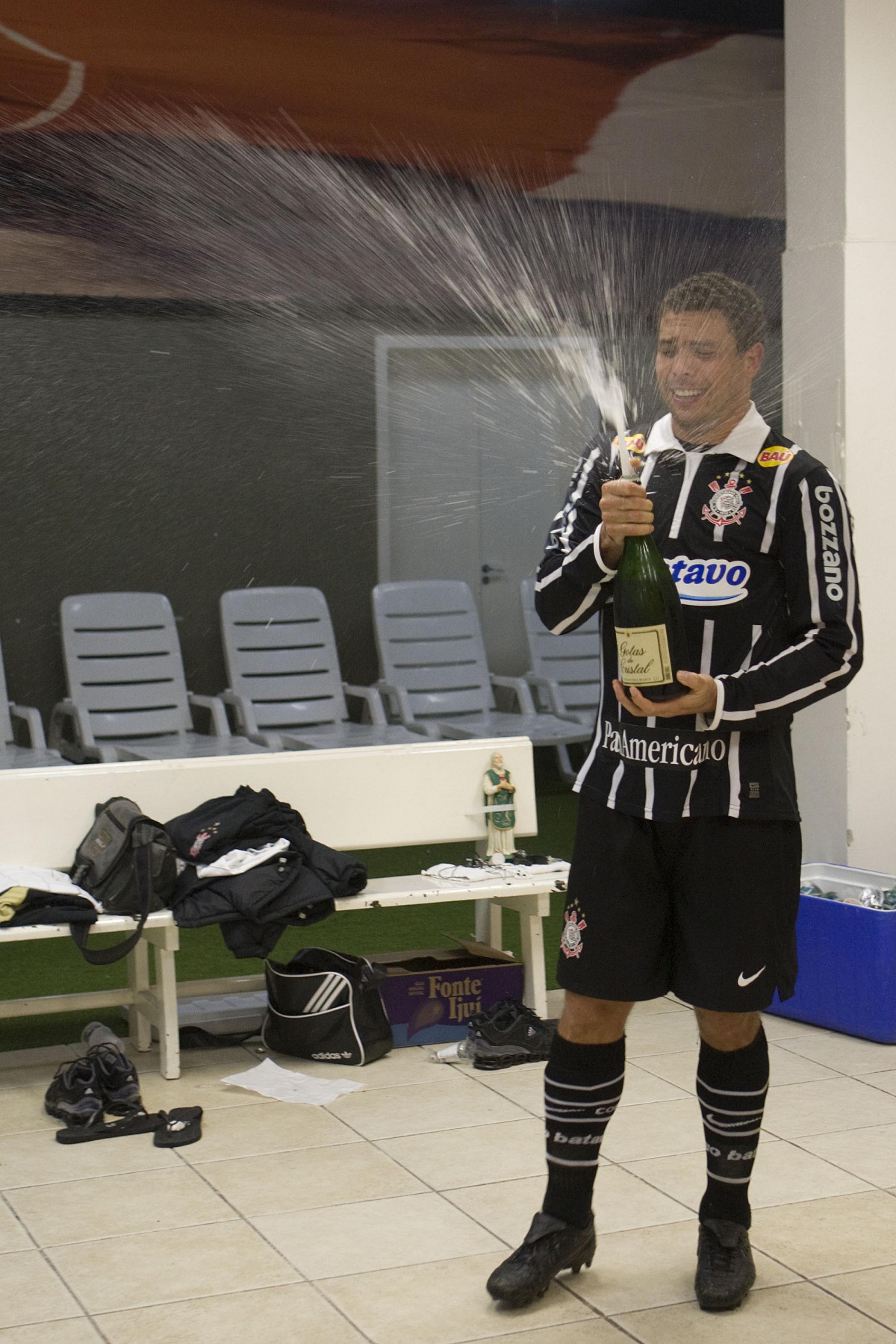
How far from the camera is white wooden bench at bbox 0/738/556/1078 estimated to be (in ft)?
13.1

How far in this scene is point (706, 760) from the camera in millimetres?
2385

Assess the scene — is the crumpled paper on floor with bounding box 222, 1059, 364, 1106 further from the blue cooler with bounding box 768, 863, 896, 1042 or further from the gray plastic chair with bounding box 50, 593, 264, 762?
the gray plastic chair with bounding box 50, 593, 264, 762

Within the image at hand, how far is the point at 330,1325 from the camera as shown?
2.45 metres

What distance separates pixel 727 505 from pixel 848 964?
2053 millimetres

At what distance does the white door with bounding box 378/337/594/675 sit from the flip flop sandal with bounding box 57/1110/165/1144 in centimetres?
423

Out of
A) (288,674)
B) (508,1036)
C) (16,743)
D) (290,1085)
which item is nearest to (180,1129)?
(290,1085)

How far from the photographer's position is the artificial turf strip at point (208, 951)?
4.39 m

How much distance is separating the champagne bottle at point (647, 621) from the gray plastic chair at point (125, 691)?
430 cm

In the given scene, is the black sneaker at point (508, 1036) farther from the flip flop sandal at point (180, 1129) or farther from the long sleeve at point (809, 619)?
the long sleeve at point (809, 619)

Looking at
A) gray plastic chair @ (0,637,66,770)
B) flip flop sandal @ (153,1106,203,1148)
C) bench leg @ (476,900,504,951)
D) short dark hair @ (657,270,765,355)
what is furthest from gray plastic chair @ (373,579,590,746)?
short dark hair @ (657,270,765,355)

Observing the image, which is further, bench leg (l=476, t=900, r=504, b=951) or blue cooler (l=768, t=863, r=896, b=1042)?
bench leg (l=476, t=900, r=504, b=951)

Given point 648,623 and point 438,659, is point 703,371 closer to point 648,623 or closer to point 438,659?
point 648,623

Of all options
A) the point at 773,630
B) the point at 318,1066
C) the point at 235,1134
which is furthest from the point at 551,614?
the point at 318,1066

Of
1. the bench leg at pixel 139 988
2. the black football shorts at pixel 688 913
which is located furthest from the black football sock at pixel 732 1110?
the bench leg at pixel 139 988
